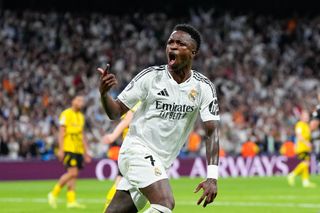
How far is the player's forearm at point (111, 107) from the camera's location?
8232 millimetres

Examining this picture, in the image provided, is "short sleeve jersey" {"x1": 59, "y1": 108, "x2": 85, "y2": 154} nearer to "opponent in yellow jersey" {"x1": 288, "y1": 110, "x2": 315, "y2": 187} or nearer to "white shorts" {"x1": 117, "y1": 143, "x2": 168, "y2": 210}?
"opponent in yellow jersey" {"x1": 288, "y1": 110, "x2": 315, "y2": 187}

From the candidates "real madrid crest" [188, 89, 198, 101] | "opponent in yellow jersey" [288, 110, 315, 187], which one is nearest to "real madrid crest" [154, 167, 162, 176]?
"real madrid crest" [188, 89, 198, 101]

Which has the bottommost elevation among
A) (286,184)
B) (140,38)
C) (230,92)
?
(286,184)

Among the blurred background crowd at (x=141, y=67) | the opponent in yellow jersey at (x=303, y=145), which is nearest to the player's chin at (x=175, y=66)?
the opponent in yellow jersey at (x=303, y=145)

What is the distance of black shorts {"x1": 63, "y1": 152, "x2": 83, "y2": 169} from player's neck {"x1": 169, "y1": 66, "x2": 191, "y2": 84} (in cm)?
1010

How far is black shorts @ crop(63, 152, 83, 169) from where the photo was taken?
61.2ft

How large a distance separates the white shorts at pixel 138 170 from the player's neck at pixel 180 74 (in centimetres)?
77

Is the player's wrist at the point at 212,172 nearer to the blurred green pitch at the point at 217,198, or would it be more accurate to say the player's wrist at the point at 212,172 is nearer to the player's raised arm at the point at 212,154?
the player's raised arm at the point at 212,154

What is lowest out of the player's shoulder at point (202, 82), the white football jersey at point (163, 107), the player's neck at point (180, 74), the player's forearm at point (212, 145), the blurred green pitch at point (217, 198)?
the blurred green pitch at point (217, 198)

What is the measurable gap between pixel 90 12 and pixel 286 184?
17289mm

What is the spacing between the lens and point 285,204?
18047mm

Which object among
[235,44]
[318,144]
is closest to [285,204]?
[318,144]

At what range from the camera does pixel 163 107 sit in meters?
8.70

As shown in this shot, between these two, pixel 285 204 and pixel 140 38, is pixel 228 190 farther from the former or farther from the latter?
pixel 140 38
